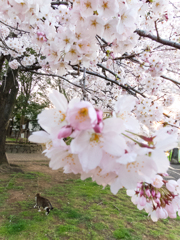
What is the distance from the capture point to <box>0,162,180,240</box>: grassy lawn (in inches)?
97.3

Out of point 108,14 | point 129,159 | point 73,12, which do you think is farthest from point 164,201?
point 73,12

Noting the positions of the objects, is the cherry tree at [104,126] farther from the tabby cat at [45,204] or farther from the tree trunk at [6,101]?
the tree trunk at [6,101]

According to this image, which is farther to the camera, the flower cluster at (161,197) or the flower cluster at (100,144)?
the flower cluster at (161,197)

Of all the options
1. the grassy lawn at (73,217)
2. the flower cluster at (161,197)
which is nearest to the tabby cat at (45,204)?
the grassy lawn at (73,217)

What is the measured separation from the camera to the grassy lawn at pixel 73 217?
2.47 meters

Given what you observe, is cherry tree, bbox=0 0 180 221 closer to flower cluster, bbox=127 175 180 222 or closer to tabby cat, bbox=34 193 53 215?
flower cluster, bbox=127 175 180 222

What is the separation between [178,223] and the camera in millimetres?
3342

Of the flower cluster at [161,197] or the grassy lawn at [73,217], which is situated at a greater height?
the flower cluster at [161,197]

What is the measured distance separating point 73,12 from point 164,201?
3.43 feet

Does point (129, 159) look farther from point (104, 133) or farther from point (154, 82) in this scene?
point (154, 82)

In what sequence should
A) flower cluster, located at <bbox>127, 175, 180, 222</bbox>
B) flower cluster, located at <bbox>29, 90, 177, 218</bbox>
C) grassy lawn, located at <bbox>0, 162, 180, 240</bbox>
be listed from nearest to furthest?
1. flower cluster, located at <bbox>29, 90, 177, 218</bbox>
2. flower cluster, located at <bbox>127, 175, 180, 222</bbox>
3. grassy lawn, located at <bbox>0, 162, 180, 240</bbox>

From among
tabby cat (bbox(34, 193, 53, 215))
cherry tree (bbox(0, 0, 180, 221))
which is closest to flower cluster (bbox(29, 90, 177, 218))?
cherry tree (bbox(0, 0, 180, 221))

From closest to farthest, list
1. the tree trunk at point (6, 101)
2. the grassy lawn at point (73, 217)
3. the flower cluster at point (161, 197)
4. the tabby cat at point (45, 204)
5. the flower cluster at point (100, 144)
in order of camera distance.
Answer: the flower cluster at point (100, 144) < the flower cluster at point (161, 197) < the grassy lawn at point (73, 217) < the tabby cat at point (45, 204) < the tree trunk at point (6, 101)

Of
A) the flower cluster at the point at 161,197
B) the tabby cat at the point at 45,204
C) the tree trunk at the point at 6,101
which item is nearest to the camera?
the flower cluster at the point at 161,197
